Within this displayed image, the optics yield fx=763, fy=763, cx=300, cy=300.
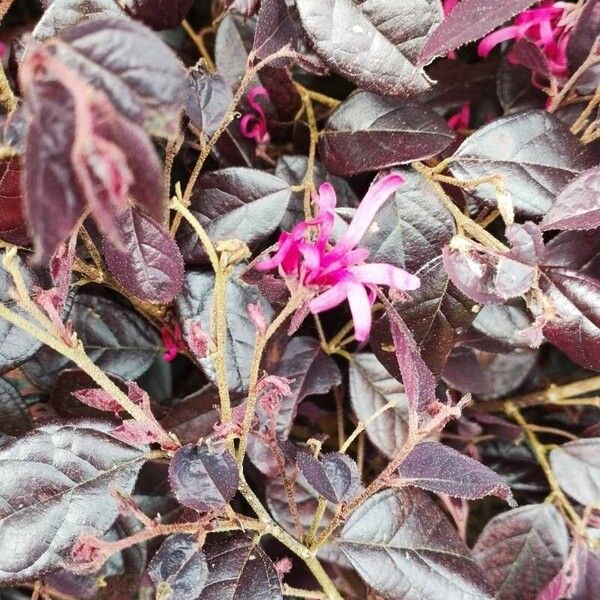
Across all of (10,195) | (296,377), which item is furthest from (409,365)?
(10,195)

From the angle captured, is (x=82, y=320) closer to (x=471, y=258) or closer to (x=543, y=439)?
(x=471, y=258)

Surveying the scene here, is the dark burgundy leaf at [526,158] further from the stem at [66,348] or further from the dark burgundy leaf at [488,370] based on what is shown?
the stem at [66,348]

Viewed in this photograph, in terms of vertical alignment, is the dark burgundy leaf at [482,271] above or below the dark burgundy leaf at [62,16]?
below

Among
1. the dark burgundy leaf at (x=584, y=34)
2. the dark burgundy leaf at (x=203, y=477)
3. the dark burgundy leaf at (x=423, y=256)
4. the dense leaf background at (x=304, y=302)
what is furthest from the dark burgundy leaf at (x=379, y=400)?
the dark burgundy leaf at (x=584, y=34)

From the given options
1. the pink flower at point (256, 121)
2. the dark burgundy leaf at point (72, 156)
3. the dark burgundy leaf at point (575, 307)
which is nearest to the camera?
the dark burgundy leaf at point (72, 156)

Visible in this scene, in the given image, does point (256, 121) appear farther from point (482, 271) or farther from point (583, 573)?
point (583, 573)

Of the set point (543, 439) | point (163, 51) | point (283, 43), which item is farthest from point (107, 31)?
point (543, 439)
